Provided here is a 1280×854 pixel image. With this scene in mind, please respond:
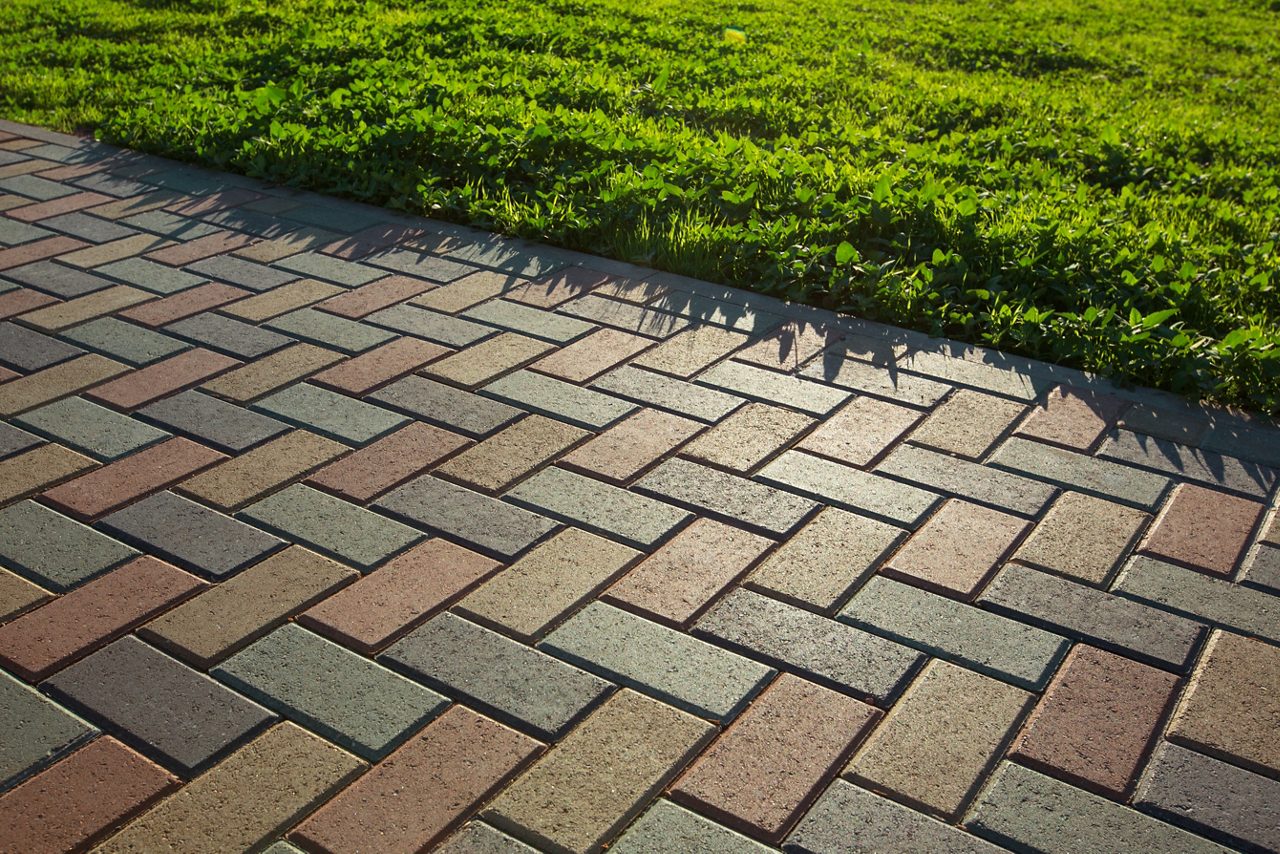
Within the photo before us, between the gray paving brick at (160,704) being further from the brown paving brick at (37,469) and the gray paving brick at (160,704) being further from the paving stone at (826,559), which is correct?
the paving stone at (826,559)

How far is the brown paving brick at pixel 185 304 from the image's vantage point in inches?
162

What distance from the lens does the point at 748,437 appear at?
3.40m

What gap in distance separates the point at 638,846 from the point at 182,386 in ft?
7.39

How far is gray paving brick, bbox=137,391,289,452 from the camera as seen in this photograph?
10.9 feet

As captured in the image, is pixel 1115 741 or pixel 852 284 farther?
pixel 852 284

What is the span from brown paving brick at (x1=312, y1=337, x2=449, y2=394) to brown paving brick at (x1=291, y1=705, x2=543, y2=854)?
1.57 m

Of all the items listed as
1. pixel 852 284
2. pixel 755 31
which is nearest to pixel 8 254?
pixel 852 284

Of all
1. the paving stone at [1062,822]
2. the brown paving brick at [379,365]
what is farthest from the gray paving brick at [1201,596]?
the brown paving brick at [379,365]

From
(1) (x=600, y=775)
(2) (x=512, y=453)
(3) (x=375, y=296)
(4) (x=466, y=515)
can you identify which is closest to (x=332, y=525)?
(4) (x=466, y=515)

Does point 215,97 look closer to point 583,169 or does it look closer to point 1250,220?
point 583,169

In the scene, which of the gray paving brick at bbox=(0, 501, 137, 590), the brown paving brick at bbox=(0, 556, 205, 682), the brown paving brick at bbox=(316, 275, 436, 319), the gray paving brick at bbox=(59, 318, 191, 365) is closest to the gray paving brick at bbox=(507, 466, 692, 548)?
the brown paving brick at bbox=(0, 556, 205, 682)

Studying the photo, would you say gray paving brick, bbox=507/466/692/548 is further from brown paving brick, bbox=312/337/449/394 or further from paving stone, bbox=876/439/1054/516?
brown paving brick, bbox=312/337/449/394

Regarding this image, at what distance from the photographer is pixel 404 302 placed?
4.28m

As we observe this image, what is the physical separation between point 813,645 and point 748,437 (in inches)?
37.6
